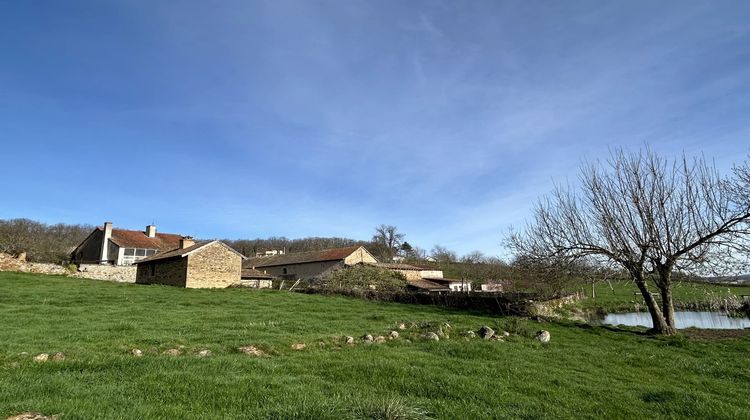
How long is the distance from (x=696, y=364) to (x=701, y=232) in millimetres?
8092

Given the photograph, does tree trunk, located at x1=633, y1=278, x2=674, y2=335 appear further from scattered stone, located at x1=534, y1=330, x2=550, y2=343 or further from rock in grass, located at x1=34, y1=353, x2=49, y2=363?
rock in grass, located at x1=34, y1=353, x2=49, y2=363

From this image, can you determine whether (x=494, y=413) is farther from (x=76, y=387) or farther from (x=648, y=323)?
(x=648, y=323)

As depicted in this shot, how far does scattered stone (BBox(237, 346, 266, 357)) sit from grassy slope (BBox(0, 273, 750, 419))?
0.24 m

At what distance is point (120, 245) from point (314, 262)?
22.8m

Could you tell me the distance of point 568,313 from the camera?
28.4m

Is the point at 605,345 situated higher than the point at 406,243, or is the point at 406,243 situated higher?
the point at 406,243

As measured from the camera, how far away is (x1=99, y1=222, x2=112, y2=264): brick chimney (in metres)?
52.0

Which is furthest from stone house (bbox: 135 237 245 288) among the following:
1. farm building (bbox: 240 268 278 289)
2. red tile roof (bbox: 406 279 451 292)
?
red tile roof (bbox: 406 279 451 292)

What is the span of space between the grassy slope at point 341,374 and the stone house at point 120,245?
3968 cm

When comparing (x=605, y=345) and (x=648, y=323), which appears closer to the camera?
(x=605, y=345)

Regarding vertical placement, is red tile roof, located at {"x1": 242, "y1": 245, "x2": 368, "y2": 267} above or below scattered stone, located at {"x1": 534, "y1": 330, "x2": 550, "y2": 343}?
above

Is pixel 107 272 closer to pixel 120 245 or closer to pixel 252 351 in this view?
pixel 120 245

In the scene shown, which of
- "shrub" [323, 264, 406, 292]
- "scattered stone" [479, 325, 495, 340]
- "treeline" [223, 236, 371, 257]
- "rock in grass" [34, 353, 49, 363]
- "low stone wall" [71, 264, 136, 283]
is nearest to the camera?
"rock in grass" [34, 353, 49, 363]

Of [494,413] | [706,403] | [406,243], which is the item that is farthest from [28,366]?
[406,243]
